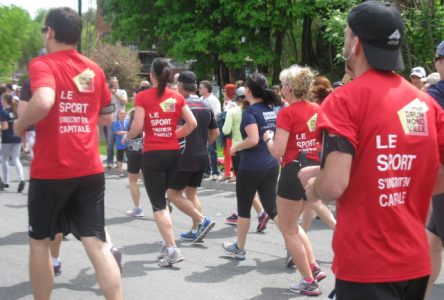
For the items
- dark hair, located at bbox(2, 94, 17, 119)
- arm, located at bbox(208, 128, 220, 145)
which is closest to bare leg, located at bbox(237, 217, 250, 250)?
arm, located at bbox(208, 128, 220, 145)

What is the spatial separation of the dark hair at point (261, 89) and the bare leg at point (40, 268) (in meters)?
2.65

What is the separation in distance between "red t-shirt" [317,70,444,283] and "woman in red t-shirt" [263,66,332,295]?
257 centimetres

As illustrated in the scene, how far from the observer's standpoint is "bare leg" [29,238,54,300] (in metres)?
4.02

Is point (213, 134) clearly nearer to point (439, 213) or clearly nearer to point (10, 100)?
point (439, 213)

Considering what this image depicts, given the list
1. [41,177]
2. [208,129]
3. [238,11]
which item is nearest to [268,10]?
[238,11]

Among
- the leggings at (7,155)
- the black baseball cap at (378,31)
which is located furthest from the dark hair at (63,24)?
the leggings at (7,155)

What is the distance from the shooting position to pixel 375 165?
241cm

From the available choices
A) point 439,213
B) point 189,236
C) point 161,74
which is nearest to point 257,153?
point 161,74

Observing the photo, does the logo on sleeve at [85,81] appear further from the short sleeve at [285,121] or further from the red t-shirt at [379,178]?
the red t-shirt at [379,178]

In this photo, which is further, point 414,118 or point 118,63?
point 118,63

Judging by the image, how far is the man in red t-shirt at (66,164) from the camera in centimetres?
389

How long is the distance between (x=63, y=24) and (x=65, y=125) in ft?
2.10

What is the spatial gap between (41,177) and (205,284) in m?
2.18

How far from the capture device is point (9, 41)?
52312 millimetres
